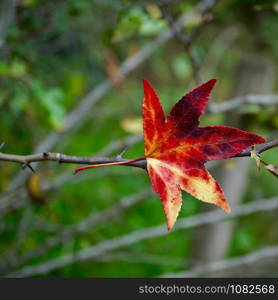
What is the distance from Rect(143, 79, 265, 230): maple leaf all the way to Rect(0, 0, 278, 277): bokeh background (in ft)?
1.82

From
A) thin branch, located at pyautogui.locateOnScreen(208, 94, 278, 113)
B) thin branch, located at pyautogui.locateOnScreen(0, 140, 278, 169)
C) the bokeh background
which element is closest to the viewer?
thin branch, located at pyautogui.locateOnScreen(0, 140, 278, 169)

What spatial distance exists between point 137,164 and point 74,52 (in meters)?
1.64

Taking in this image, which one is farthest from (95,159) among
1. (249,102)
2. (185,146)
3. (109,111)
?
(109,111)

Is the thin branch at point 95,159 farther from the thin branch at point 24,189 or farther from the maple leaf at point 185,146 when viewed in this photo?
the thin branch at point 24,189

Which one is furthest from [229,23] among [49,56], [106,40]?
[106,40]

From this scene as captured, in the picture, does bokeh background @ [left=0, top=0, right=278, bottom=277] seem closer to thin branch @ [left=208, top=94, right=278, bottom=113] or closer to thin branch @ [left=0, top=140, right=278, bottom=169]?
thin branch @ [left=208, top=94, right=278, bottom=113]

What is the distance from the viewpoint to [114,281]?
125 centimetres

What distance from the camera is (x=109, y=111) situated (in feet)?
7.11

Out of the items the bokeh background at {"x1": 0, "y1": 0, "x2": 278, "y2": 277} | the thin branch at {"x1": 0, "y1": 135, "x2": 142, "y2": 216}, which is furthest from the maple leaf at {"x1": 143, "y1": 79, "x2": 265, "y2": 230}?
the thin branch at {"x1": 0, "y1": 135, "x2": 142, "y2": 216}

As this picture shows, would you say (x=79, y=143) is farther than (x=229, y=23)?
Yes

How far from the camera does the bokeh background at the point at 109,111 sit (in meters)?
1.21

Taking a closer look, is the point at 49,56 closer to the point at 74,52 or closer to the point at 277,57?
the point at 74,52

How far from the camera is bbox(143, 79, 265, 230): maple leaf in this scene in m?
0.42

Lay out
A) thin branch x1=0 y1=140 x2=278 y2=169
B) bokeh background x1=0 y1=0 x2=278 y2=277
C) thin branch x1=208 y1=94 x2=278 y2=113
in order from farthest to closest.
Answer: bokeh background x1=0 y1=0 x2=278 y2=277 → thin branch x1=208 y1=94 x2=278 y2=113 → thin branch x1=0 y1=140 x2=278 y2=169
